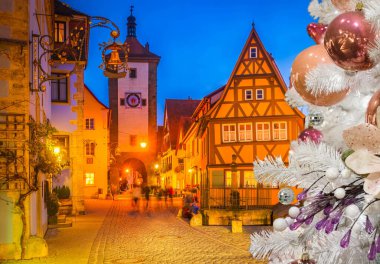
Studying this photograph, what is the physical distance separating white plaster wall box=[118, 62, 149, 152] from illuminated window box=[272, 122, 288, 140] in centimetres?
3022

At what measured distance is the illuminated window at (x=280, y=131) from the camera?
2706 centimetres

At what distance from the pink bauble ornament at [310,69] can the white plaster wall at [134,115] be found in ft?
175

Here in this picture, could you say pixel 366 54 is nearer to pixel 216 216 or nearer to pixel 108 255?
pixel 108 255

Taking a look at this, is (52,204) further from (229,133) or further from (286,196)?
(286,196)

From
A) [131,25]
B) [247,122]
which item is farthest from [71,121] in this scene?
[131,25]

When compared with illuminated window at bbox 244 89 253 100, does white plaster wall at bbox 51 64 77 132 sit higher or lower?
lower

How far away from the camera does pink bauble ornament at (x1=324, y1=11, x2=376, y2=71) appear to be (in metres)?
2.23

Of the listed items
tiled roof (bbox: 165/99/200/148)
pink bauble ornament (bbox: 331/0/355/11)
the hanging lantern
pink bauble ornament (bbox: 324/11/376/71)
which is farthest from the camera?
tiled roof (bbox: 165/99/200/148)

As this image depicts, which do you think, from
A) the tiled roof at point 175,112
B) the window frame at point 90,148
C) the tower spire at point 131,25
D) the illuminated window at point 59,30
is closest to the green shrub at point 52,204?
the illuminated window at point 59,30

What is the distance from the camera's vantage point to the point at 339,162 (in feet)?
7.38

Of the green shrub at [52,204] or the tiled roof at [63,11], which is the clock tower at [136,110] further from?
the green shrub at [52,204]

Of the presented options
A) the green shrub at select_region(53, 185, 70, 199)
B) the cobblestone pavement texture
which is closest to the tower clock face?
the green shrub at select_region(53, 185, 70, 199)

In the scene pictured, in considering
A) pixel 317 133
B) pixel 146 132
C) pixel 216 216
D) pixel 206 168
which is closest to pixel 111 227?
pixel 216 216

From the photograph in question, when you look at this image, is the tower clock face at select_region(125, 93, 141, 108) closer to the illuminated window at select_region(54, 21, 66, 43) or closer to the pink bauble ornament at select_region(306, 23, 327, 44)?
the illuminated window at select_region(54, 21, 66, 43)
